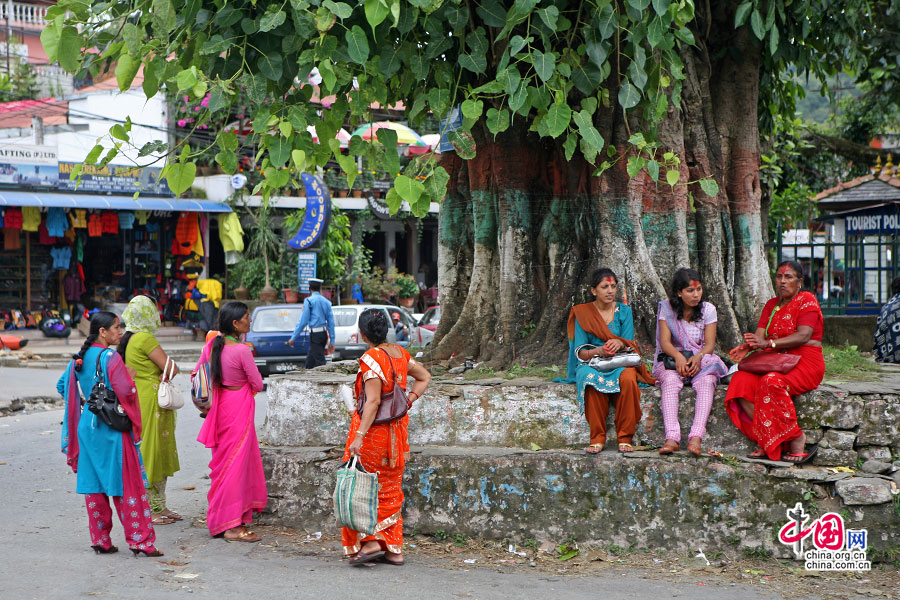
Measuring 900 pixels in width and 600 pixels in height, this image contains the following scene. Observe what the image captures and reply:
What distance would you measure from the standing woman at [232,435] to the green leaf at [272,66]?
4.97ft

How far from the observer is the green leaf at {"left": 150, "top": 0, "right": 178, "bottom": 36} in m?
5.36

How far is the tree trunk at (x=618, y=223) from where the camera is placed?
7.04m

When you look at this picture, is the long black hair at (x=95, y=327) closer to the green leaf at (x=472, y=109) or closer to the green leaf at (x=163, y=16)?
the green leaf at (x=163, y=16)

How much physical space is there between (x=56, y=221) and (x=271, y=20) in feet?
60.1

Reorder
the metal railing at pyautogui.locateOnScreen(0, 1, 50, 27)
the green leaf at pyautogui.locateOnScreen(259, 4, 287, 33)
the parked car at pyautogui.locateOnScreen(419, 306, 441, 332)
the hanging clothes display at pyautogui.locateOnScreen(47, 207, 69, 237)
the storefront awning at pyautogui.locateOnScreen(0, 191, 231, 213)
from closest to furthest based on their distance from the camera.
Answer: the green leaf at pyautogui.locateOnScreen(259, 4, 287, 33)
the storefront awning at pyautogui.locateOnScreen(0, 191, 231, 213)
the parked car at pyautogui.locateOnScreen(419, 306, 441, 332)
the hanging clothes display at pyautogui.locateOnScreen(47, 207, 69, 237)
the metal railing at pyautogui.locateOnScreen(0, 1, 50, 27)

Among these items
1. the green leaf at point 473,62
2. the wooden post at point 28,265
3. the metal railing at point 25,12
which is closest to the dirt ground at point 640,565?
the green leaf at point 473,62

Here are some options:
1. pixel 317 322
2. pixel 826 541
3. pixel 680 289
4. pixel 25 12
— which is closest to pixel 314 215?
pixel 317 322

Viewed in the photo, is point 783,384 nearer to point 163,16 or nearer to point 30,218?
point 163,16

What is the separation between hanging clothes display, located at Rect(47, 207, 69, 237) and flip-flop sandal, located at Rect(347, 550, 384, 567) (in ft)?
61.3

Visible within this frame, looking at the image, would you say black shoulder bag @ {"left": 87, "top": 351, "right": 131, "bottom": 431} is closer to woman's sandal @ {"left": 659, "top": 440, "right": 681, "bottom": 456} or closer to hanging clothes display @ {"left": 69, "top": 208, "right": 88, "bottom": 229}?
woman's sandal @ {"left": 659, "top": 440, "right": 681, "bottom": 456}

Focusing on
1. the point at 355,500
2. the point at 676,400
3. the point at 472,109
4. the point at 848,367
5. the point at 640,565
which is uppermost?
the point at 472,109

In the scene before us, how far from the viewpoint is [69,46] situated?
209 inches

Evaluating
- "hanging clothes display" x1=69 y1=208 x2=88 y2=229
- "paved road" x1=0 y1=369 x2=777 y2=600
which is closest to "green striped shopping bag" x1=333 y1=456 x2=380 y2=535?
"paved road" x1=0 y1=369 x2=777 y2=600

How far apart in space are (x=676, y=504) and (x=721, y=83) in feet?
12.9
